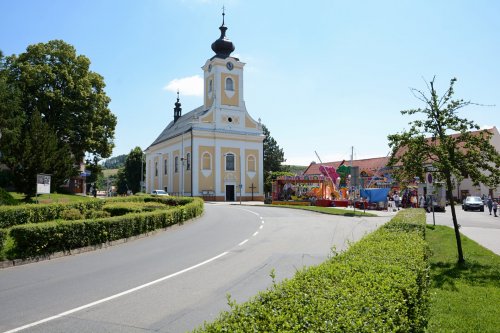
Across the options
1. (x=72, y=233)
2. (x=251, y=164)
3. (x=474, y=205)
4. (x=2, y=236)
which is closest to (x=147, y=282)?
(x=2, y=236)

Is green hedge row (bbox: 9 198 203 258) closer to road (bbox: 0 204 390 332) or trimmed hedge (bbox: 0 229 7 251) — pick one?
trimmed hedge (bbox: 0 229 7 251)

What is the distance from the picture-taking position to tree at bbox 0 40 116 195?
38062 mm

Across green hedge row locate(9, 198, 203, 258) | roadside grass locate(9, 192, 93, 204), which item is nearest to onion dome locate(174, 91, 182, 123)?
roadside grass locate(9, 192, 93, 204)

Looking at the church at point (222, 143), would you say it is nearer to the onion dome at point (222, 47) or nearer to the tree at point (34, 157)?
the onion dome at point (222, 47)

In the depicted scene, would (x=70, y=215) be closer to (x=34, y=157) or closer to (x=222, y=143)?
(x=34, y=157)

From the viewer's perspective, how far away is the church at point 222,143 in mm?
57562

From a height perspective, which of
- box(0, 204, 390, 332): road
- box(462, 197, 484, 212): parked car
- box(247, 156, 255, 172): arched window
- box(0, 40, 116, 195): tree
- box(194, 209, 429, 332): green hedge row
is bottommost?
box(0, 204, 390, 332): road

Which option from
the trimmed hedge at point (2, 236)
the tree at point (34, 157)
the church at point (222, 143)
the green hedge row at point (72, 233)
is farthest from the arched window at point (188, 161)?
the trimmed hedge at point (2, 236)

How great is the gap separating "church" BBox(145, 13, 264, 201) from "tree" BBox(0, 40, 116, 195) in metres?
16.8

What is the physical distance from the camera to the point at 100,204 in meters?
26.1

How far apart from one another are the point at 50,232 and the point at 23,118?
89.0 ft

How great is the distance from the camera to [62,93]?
3953 centimetres

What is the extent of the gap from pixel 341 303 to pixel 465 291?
4886mm

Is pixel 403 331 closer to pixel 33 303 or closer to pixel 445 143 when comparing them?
pixel 33 303
